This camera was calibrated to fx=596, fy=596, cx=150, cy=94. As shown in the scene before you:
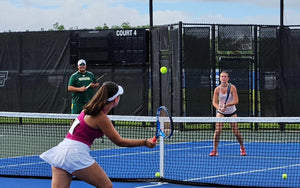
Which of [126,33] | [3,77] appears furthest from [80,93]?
[3,77]

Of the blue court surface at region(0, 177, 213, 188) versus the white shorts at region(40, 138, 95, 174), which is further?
the blue court surface at region(0, 177, 213, 188)

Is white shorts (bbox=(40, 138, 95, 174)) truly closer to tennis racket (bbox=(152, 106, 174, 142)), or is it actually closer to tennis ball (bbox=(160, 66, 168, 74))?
tennis racket (bbox=(152, 106, 174, 142))

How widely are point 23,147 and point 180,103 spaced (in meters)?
4.14

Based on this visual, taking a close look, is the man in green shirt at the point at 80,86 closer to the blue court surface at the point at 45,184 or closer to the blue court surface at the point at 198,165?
the blue court surface at the point at 198,165

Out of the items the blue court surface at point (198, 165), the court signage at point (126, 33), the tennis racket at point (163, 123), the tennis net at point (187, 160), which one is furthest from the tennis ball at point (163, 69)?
the tennis racket at point (163, 123)

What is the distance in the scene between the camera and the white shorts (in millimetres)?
4855

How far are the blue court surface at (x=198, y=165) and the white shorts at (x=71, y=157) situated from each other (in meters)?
3.03

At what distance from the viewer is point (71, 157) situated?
486 centimetres

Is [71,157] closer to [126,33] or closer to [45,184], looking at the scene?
[45,184]

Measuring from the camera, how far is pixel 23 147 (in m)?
12.2

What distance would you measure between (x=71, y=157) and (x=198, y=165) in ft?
15.8

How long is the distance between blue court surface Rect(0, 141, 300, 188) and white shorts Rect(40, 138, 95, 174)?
9.94ft

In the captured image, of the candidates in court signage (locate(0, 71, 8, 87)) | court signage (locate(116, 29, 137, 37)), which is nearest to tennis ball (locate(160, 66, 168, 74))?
court signage (locate(116, 29, 137, 37))

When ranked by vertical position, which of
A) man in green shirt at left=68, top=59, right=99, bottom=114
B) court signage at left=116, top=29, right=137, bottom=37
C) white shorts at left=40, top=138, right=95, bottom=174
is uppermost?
court signage at left=116, top=29, right=137, bottom=37
